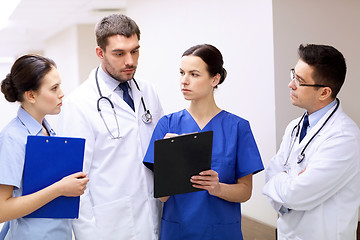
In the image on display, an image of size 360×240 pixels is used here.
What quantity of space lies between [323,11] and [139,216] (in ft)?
5.47

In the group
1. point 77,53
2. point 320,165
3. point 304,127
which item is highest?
point 77,53

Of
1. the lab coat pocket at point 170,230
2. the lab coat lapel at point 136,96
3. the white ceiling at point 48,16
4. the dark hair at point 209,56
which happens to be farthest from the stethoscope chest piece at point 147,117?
the white ceiling at point 48,16

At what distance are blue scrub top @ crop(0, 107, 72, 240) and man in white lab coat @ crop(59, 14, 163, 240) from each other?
0.14 m

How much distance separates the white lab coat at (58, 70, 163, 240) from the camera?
170 centimetres

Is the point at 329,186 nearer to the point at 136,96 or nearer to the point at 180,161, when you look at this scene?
the point at 180,161

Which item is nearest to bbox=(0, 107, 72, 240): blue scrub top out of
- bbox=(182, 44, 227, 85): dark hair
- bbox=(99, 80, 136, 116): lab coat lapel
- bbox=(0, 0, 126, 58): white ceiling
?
bbox=(99, 80, 136, 116): lab coat lapel

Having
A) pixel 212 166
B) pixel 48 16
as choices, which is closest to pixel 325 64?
pixel 212 166

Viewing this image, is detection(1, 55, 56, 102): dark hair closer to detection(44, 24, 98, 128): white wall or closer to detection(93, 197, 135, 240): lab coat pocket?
detection(93, 197, 135, 240): lab coat pocket

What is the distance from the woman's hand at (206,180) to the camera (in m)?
1.55

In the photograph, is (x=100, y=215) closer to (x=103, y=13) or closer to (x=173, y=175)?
(x=173, y=175)

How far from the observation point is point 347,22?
2635 millimetres

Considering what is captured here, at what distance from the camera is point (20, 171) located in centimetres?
148

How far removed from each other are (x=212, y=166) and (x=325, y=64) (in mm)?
602

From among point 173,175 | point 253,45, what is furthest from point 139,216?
point 253,45
